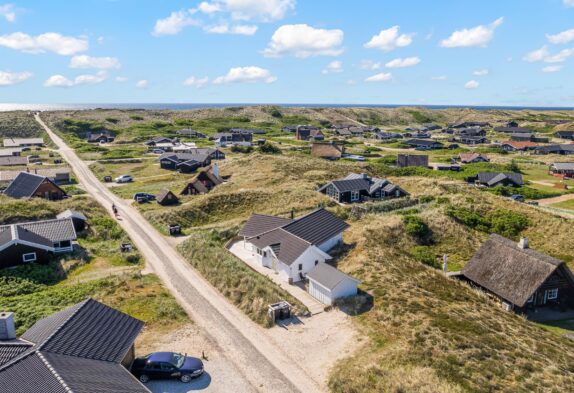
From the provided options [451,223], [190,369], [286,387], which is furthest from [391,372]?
[451,223]

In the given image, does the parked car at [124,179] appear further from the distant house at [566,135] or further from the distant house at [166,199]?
the distant house at [566,135]

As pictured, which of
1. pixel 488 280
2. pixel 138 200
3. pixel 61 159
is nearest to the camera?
pixel 488 280

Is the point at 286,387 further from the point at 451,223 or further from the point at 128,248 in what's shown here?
the point at 451,223

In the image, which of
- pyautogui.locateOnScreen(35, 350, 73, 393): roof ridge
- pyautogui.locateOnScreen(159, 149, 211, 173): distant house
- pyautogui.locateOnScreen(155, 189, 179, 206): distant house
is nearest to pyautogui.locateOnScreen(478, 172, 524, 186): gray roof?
pyautogui.locateOnScreen(155, 189, 179, 206): distant house

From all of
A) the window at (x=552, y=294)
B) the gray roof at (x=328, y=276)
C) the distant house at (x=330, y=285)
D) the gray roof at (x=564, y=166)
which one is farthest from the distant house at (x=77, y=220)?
the gray roof at (x=564, y=166)

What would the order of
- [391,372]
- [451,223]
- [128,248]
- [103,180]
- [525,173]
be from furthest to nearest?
1. [525,173]
2. [103,180]
3. [451,223]
4. [128,248]
5. [391,372]

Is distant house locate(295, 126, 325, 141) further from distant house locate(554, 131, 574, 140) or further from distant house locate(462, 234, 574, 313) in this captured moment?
distant house locate(462, 234, 574, 313)

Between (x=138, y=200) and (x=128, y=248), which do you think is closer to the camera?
(x=128, y=248)
